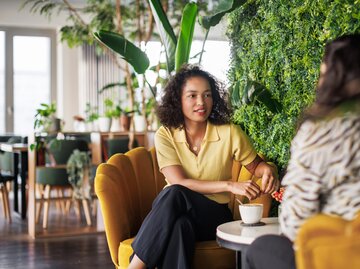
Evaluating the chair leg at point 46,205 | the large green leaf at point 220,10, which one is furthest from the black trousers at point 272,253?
the chair leg at point 46,205

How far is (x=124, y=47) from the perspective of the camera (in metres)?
4.00

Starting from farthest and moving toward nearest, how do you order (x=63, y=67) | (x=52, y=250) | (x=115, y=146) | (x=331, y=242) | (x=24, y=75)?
(x=63, y=67) < (x=24, y=75) < (x=115, y=146) < (x=52, y=250) < (x=331, y=242)

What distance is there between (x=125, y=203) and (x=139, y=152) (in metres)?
0.43

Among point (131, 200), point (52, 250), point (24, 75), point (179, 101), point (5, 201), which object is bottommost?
point (52, 250)

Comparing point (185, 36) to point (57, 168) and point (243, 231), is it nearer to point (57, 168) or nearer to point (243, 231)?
point (243, 231)

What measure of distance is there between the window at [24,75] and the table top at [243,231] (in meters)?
8.30

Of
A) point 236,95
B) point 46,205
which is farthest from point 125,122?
point 236,95

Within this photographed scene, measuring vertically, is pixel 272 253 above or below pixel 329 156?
below

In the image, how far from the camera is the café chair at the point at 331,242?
4.48 ft

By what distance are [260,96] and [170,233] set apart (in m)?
0.92

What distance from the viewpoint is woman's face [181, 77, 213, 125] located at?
3.08 metres

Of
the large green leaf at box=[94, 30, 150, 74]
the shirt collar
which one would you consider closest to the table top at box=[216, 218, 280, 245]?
the shirt collar

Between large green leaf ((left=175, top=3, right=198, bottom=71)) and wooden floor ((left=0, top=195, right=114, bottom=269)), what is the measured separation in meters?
1.62

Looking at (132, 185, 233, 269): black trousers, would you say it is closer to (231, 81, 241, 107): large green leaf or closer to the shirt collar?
the shirt collar
